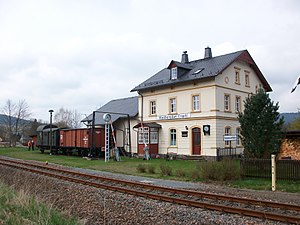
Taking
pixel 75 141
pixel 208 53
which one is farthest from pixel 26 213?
pixel 208 53

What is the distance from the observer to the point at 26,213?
25.3ft

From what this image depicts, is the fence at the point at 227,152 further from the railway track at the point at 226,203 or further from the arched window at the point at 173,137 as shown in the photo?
the railway track at the point at 226,203

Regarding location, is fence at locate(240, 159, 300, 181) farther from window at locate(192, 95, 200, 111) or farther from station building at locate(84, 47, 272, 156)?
window at locate(192, 95, 200, 111)

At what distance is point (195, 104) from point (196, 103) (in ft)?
0.49

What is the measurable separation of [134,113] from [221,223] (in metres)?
27.5

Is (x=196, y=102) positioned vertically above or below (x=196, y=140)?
above

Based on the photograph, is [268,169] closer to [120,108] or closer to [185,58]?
[185,58]

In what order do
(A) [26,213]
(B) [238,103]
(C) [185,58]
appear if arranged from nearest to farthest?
(A) [26,213] < (B) [238,103] < (C) [185,58]

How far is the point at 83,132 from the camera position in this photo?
32.1 metres

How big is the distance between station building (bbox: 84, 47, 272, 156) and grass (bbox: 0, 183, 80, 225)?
792 inches

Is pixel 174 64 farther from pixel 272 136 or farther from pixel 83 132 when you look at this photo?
pixel 272 136

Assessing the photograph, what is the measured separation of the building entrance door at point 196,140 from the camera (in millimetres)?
28073

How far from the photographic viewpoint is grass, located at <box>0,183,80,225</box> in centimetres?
691

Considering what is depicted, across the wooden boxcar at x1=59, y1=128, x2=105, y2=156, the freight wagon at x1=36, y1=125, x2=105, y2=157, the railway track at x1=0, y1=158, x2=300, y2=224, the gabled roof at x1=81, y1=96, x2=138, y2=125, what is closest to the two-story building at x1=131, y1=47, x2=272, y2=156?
the gabled roof at x1=81, y1=96, x2=138, y2=125
